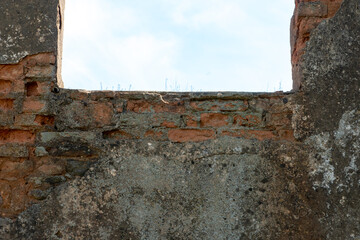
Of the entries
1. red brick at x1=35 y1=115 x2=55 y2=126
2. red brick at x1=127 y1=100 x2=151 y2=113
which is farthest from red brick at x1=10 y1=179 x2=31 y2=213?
red brick at x1=127 y1=100 x2=151 y2=113

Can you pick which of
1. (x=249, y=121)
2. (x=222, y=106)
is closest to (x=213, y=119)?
(x=222, y=106)

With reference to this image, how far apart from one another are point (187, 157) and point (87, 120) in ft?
2.18

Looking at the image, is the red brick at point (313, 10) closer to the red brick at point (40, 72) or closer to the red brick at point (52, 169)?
the red brick at point (40, 72)

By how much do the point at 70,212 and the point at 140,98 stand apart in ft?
2.64

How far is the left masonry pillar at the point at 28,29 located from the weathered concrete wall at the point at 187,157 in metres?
0.05

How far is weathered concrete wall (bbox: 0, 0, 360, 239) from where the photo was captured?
107 inches

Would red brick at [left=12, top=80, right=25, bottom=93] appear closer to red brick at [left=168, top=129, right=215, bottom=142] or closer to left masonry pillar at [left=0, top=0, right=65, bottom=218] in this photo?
left masonry pillar at [left=0, top=0, right=65, bottom=218]

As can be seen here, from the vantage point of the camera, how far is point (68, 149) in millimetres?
2809

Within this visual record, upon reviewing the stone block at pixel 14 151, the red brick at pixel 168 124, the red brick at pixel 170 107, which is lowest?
the stone block at pixel 14 151

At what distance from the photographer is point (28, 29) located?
2887 millimetres

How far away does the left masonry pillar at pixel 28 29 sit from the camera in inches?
113

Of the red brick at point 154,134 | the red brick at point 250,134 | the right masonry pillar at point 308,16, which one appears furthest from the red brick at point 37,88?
the right masonry pillar at point 308,16

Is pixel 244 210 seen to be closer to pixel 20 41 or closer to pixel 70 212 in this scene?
pixel 70 212

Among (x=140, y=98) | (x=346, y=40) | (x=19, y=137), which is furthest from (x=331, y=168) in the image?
(x=19, y=137)
